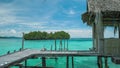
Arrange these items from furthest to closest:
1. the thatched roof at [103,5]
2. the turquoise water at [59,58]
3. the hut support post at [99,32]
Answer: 1. the turquoise water at [59,58]
2. the hut support post at [99,32]
3. the thatched roof at [103,5]

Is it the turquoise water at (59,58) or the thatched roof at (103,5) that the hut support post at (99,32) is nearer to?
the thatched roof at (103,5)

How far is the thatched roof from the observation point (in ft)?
43.7

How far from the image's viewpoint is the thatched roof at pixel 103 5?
13.3 m

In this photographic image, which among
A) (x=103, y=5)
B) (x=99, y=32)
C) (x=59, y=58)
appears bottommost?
(x=59, y=58)

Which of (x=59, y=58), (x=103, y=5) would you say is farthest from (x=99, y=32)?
(x=59, y=58)

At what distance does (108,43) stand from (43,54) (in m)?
3.90

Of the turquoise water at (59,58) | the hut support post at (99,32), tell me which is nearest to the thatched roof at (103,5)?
the hut support post at (99,32)

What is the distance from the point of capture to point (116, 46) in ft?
44.3

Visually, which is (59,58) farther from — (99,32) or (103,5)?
(103,5)

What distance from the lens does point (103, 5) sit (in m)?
13.5

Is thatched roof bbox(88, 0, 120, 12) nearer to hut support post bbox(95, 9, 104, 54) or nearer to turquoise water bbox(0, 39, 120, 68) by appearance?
hut support post bbox(95, 9, 104, 54)

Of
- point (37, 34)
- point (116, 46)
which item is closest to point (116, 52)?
point (116, 46)

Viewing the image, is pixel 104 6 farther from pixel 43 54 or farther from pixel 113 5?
pixel 43 54

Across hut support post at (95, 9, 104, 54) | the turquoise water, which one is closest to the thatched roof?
hut support post at (95, 9, 104, 54)
